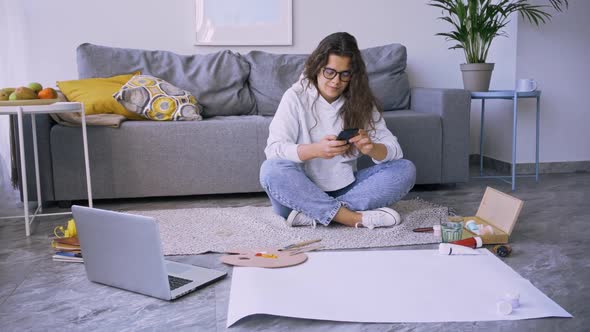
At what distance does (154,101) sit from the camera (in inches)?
114

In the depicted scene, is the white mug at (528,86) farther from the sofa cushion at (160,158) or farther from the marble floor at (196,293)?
the sofa cushion at (160,158)

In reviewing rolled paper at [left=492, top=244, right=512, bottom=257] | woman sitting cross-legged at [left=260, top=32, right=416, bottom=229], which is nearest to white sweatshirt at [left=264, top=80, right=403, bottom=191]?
woman sitting cross-legged at [left=260, top=32, right=416, bottom=229]

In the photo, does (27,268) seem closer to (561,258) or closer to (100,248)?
(100,248)

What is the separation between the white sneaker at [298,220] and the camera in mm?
2268

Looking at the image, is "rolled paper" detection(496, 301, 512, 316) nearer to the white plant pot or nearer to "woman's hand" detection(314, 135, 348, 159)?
"woman's hand" detection(314, 135, 348, 159)

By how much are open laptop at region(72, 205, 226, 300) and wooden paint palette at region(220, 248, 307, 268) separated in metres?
0.11

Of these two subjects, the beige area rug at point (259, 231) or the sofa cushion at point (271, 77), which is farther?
the sofa cushion at point (271, 77)

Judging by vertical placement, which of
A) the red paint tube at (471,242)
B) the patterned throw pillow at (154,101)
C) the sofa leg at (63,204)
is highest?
the patterned throw pillow at (154,101)

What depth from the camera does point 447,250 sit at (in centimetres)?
186

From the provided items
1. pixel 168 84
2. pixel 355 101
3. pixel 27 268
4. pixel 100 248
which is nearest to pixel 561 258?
pixel 355 101

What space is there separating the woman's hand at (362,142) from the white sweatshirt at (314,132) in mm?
190

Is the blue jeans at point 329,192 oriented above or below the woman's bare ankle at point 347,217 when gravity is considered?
above

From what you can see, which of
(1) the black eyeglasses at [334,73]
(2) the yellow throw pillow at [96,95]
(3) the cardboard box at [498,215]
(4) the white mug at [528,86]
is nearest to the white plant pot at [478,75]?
(4) the white mug at [528,86]

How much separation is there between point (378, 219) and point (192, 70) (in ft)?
5.23
